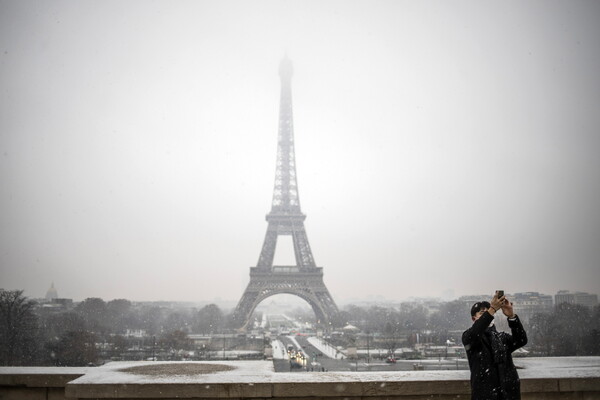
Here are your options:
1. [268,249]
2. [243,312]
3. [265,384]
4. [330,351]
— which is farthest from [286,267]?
[265,384]

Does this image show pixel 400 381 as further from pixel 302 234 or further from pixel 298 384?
pixel 302 234

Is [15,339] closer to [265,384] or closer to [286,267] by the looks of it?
[265,384]

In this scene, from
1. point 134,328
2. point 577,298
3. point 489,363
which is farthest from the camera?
point 134,328

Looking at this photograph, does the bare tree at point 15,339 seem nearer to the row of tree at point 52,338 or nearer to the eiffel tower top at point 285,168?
the row of tree at point 52,338

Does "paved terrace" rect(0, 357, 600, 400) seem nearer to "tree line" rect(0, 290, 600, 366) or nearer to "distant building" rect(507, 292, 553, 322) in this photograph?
"tree line" rect(0, 290, 600, 366)

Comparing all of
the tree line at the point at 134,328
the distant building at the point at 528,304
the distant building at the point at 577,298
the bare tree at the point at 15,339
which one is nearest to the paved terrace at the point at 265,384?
the bare tree at the point at 15,339

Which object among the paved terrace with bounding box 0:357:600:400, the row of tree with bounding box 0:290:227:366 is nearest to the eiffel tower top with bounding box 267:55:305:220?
the row of tree with bounding box 0:290:227:366

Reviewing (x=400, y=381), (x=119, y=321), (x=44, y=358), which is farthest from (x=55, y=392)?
(x=119, y=321)
